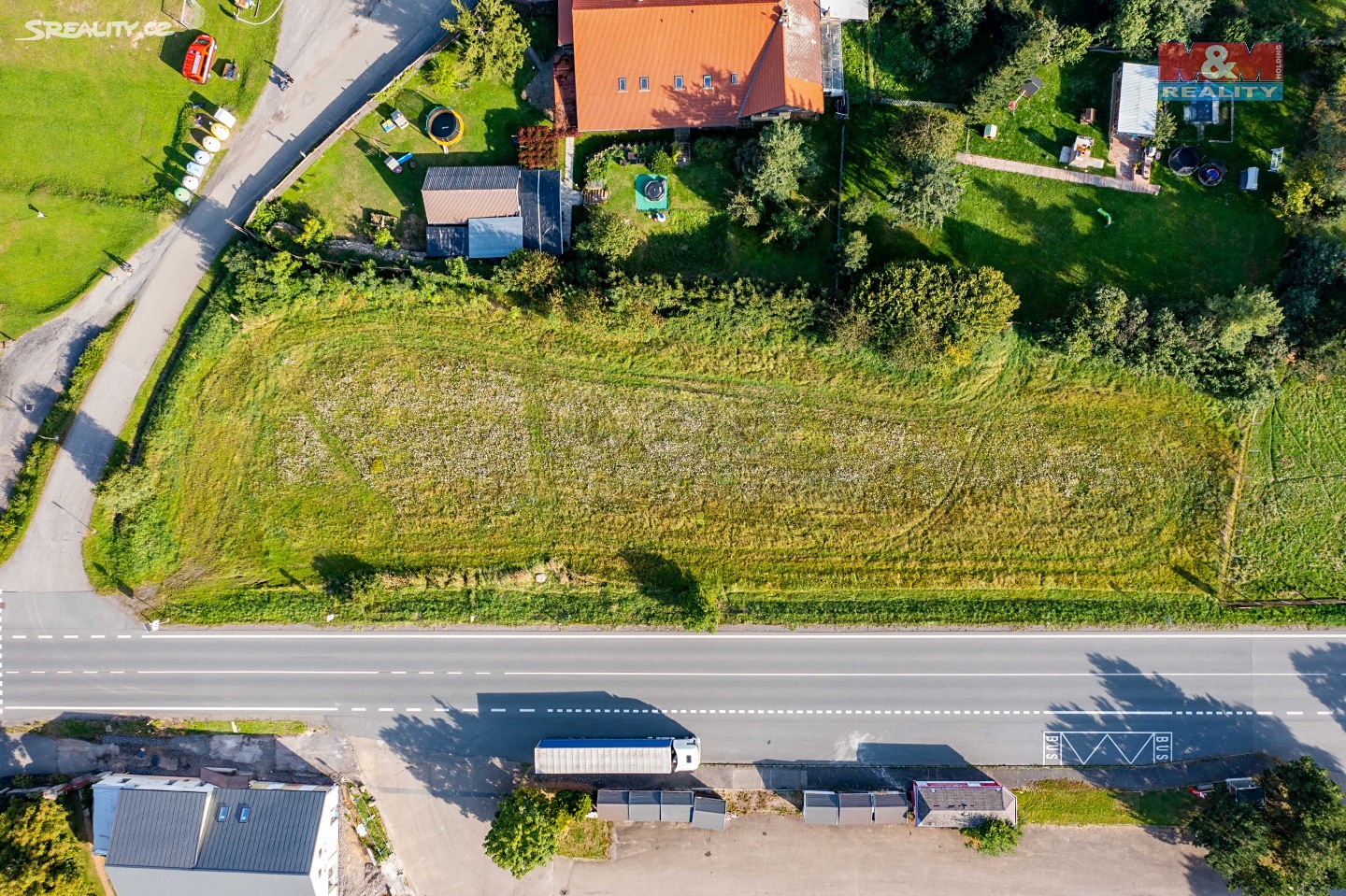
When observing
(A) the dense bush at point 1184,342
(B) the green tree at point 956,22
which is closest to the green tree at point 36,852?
(A) the dense bush at point 1184,342

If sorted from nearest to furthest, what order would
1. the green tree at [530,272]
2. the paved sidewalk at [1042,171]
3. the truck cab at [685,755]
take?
the truck cab at [685,755]
the green tree at [530,272]
the paved sidewalk at [1042,171]

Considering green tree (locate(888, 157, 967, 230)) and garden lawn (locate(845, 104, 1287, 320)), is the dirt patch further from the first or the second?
green tree (locate(888, 157, 967, 230))

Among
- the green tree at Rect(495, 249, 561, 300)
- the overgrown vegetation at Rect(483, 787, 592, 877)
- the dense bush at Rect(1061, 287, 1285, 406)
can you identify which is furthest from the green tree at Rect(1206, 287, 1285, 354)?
the overgrown vegetation at Rect(483, 787, 592, 877)

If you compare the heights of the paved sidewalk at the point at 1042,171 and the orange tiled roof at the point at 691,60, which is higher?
the orange tiled roof at the point at 691,60

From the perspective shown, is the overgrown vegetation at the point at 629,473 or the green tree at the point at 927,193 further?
the overgrown vegetation at the point at 629,473

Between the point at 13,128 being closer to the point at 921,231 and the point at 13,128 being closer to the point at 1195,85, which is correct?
the point at 921,231

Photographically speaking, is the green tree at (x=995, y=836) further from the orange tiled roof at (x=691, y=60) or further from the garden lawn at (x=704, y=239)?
the orange tiled roof at (x=691, y=60)

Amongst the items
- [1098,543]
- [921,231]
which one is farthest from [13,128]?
[1098,543]

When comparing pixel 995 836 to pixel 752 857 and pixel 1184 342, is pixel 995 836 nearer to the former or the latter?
pixel 752 857

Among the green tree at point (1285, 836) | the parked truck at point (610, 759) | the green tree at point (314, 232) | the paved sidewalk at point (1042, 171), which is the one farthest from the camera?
the paved sidewalk at point (1042, 171)

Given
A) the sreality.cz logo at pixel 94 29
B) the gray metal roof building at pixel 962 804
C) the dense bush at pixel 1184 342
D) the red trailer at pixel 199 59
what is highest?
the sreality.cz logo at pixel 94 29
